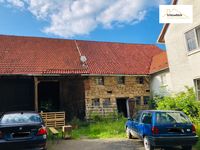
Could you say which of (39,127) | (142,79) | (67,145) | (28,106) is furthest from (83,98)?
(39,127)

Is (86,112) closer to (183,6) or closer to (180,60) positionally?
(180,60)

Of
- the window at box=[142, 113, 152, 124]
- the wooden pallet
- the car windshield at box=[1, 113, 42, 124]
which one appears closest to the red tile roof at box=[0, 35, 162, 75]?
the wooden pallet

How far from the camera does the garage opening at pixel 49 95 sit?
1016 inches

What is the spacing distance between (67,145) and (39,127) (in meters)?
3.44

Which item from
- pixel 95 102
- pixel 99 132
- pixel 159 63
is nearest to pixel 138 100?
pixel 159 63

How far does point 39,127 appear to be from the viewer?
9680 millimetres

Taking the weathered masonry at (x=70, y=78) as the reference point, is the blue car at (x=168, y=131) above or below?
below

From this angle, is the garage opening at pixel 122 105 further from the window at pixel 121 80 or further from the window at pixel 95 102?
the window at pixel 95 102

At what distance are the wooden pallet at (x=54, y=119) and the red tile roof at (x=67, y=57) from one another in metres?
3.50

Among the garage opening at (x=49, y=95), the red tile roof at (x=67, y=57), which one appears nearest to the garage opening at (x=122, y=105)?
the red tile roof at (x=67, y=57)

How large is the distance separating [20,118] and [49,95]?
15620 millimetres

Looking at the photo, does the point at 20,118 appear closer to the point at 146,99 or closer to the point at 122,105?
the point at 122,105

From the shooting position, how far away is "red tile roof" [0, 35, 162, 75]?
75.6 ft

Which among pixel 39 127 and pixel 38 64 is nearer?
pixel 39 127
